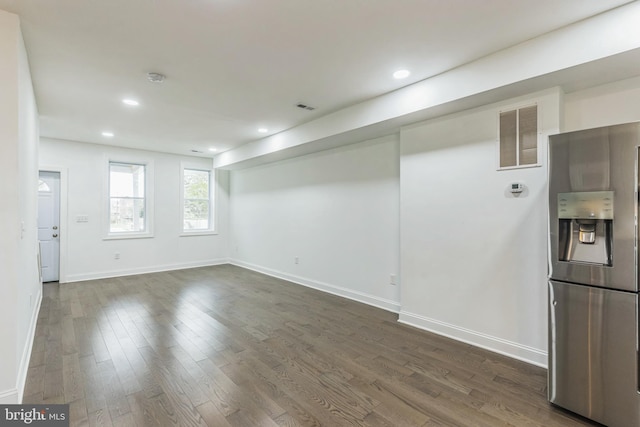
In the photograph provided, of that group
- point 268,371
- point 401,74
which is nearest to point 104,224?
point 268,371

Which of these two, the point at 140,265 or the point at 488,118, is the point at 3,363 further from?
the point at 140,265

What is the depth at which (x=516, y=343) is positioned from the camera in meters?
2.78

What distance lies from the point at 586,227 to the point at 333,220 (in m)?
3.35

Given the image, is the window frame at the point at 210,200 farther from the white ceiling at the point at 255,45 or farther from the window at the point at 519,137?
the window at the point at 519,137

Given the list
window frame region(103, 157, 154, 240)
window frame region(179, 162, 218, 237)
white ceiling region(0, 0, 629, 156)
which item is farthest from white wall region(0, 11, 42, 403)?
window frame region(179, 162, 218, 237)

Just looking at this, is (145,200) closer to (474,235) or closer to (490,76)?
(474,235)

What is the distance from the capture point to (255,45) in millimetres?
2486

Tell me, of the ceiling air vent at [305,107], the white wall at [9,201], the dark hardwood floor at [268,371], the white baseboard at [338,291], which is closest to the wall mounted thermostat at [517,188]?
the dark hardwood floor at [268,371]

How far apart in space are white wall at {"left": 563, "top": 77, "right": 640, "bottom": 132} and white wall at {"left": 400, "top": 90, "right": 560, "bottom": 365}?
11.4 inches

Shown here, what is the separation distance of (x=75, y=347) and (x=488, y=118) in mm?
4701

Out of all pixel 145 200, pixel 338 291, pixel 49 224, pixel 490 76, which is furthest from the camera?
pixel 145 200

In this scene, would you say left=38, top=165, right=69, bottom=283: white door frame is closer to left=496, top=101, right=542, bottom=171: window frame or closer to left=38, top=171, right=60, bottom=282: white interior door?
left=38, top=171, right=60, bottom=282: white interior door

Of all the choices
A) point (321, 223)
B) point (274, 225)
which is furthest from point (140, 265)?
point (321, 223)

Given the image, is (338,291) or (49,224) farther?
(49,224)
